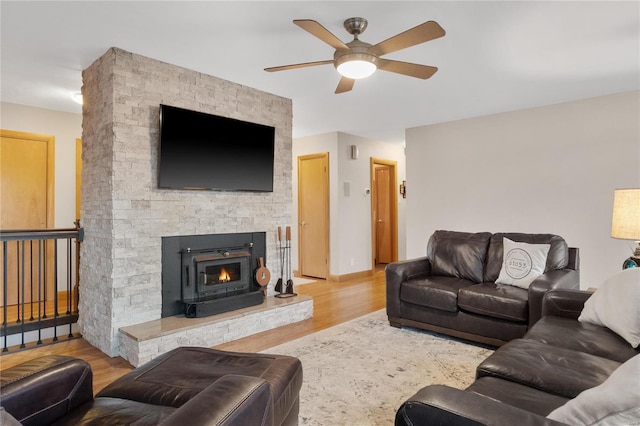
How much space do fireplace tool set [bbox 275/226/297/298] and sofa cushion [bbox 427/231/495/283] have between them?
159cm

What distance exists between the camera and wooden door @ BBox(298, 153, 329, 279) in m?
6.18

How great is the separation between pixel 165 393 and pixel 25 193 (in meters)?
4.45

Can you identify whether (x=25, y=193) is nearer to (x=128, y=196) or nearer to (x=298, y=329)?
(x=128, y=196)

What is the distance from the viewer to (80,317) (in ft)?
11.5

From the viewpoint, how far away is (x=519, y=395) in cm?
142

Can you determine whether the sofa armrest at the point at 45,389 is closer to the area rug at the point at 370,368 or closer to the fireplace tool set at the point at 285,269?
the area rug at the point at 370,368

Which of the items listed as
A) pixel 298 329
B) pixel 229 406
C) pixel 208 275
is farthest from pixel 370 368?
pixel 229 406

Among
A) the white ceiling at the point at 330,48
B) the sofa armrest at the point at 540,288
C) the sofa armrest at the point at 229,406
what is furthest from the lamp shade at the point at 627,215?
the sofa armrest at the point at 229,406

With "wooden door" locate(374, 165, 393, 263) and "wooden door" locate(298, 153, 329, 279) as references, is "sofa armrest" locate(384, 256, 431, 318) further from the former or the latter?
"wooden door" locate(374, 165, 393, 263)

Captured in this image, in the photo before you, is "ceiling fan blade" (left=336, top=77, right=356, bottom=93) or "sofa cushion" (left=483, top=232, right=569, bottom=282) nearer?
"ceiling fan blade" (left=336, top=77, right=356, bottom=93)

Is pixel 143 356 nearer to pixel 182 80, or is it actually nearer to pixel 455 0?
pixel 182 80

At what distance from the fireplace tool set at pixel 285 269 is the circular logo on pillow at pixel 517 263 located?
220 centimetres

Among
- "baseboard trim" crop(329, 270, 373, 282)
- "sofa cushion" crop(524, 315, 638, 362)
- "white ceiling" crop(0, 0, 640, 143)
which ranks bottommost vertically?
"baseboard trim" crop(329, 270, 373, 282)

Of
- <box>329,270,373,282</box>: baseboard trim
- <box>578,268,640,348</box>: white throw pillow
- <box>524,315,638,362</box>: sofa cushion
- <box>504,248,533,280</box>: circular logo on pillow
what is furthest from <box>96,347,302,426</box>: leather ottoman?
<box>329,270,373,282</box>: baseboard trim
